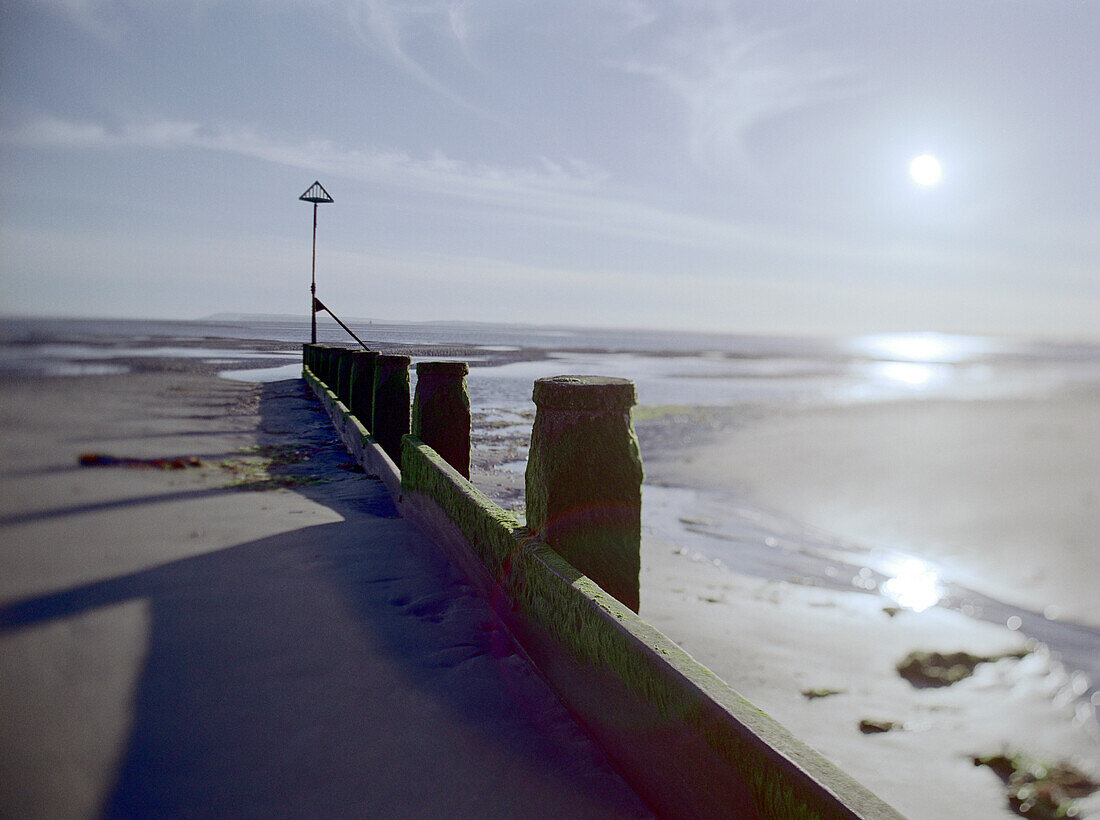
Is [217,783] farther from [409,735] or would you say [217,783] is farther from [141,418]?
[141,418]

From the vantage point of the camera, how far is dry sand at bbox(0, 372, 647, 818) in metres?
1.29

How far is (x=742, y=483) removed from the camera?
11.6 metres

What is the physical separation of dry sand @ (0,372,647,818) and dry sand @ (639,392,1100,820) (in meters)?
2.22

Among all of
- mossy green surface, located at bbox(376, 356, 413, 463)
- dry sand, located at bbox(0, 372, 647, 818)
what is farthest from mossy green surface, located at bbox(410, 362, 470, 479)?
dry sand, located at bbox(0, 372, 647, 818)

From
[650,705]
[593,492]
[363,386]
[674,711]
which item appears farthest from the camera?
[363,386]

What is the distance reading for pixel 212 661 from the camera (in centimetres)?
277

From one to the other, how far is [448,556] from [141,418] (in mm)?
3008

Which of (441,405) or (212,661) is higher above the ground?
(441,405)

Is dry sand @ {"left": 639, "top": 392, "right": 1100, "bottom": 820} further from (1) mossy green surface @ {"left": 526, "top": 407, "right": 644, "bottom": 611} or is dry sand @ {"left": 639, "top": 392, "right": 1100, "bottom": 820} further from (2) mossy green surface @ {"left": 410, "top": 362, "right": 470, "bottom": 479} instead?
(2) mossy green surface @ {"left": 410, "top": 362, "right": 470, "bottom": 479}

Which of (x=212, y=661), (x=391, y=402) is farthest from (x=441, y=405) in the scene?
(x=212, y=661)

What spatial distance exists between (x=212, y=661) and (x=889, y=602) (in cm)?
604

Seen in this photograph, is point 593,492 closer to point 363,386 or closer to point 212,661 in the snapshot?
point 212,661

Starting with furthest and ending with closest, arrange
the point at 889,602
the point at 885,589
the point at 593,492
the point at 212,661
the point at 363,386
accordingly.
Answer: the point at 363,386 < the point at 885,589 < the point at 889,602 < the point at 593,492 < the point at 212,661

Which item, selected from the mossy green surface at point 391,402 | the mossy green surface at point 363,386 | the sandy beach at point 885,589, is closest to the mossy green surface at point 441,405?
the mossy green surface at point 391,402
